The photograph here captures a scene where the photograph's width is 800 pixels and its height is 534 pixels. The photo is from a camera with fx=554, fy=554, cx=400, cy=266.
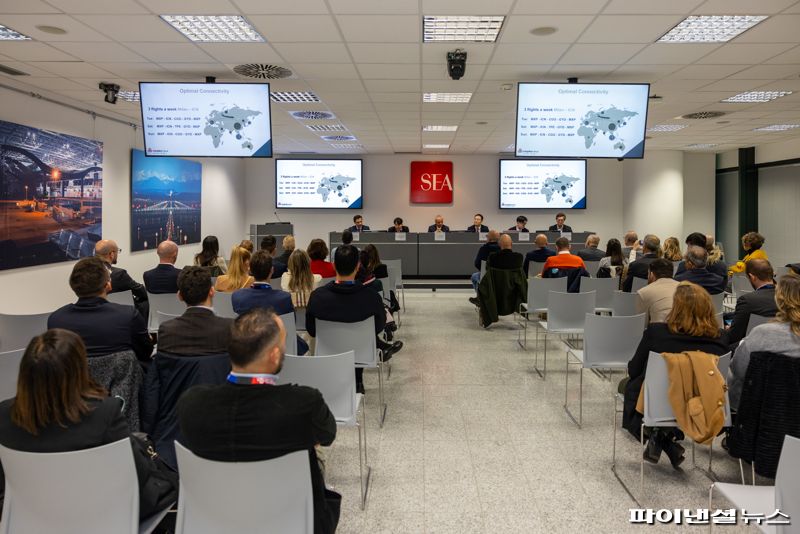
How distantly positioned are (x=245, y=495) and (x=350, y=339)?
2200 mm

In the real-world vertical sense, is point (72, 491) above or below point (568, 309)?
below

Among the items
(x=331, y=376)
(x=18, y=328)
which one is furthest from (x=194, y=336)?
(x=18, y=328)

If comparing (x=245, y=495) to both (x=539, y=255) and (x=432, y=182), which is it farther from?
(x=432, y=182)

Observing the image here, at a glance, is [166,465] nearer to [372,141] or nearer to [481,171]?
[372,141]

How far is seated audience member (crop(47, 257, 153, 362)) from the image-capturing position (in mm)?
2734

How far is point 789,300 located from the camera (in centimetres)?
268

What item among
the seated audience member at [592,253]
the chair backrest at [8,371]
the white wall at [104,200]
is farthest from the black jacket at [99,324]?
the seated audience member at [592,253]

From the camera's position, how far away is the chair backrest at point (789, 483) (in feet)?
5.46

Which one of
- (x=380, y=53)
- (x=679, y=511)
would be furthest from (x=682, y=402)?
(x=380, y=53)

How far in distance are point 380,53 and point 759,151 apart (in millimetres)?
11616

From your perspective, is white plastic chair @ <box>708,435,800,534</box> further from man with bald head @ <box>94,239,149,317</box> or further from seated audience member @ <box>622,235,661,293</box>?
man with bald head @ <box>94,239,149,317</box>

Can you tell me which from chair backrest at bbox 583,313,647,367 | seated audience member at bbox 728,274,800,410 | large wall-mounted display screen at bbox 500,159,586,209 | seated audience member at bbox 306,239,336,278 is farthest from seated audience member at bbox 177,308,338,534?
large wall-mounted display screen at bbox 500,159,586,209

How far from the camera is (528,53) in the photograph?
5.53m

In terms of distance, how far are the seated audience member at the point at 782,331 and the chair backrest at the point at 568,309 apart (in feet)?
7.49
